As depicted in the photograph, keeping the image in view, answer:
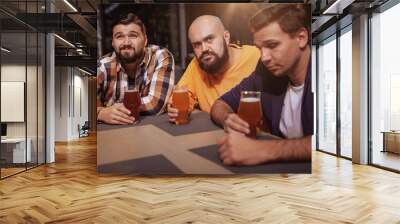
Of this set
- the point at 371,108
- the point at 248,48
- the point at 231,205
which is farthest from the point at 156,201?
the point at 371,108

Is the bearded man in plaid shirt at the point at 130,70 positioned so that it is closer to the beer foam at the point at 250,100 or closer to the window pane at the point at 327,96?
the beer foam at the point at 250,100

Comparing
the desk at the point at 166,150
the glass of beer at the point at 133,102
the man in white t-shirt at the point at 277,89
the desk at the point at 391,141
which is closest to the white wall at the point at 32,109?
the desk at the point at 166,150

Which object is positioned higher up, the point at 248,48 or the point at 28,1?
the point at 28,1

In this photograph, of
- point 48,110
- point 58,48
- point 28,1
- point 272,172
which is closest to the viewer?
point 272,172

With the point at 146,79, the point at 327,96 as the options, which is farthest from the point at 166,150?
the point at 327,96

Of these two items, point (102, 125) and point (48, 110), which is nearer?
point (102, 125)

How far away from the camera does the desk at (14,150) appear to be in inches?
266

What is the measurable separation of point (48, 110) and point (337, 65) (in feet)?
21.5

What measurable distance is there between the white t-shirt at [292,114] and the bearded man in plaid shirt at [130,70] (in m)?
1.81

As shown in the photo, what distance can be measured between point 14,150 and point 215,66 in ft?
13.4

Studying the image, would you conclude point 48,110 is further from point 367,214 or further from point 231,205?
point 367,214

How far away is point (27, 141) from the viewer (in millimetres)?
7258

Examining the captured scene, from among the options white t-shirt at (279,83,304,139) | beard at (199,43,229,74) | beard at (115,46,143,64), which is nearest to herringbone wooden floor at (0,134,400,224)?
white t-shirt at (279,83,304,139)

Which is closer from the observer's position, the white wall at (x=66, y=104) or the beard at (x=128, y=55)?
the beard at (x=128, y=55)
